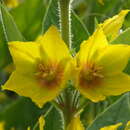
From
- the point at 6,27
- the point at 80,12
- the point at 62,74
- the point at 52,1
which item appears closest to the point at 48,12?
the point at 52,1

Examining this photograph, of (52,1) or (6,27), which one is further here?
(52,1)

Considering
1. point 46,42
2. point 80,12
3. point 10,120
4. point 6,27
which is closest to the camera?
point 46,42

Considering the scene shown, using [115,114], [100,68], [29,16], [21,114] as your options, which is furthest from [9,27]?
[21,114]

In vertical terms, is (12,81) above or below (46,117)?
above

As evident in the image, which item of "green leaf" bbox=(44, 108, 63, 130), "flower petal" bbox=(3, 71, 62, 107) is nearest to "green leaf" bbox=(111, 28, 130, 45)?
"flower petal" bbox=(3, 71, 62, 107)

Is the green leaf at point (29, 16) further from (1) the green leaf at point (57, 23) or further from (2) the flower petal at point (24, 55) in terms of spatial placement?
(2) the flower petal at point (24, 55)

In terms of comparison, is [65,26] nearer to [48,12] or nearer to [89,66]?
[89,66]

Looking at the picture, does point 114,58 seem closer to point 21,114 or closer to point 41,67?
point 41,67
